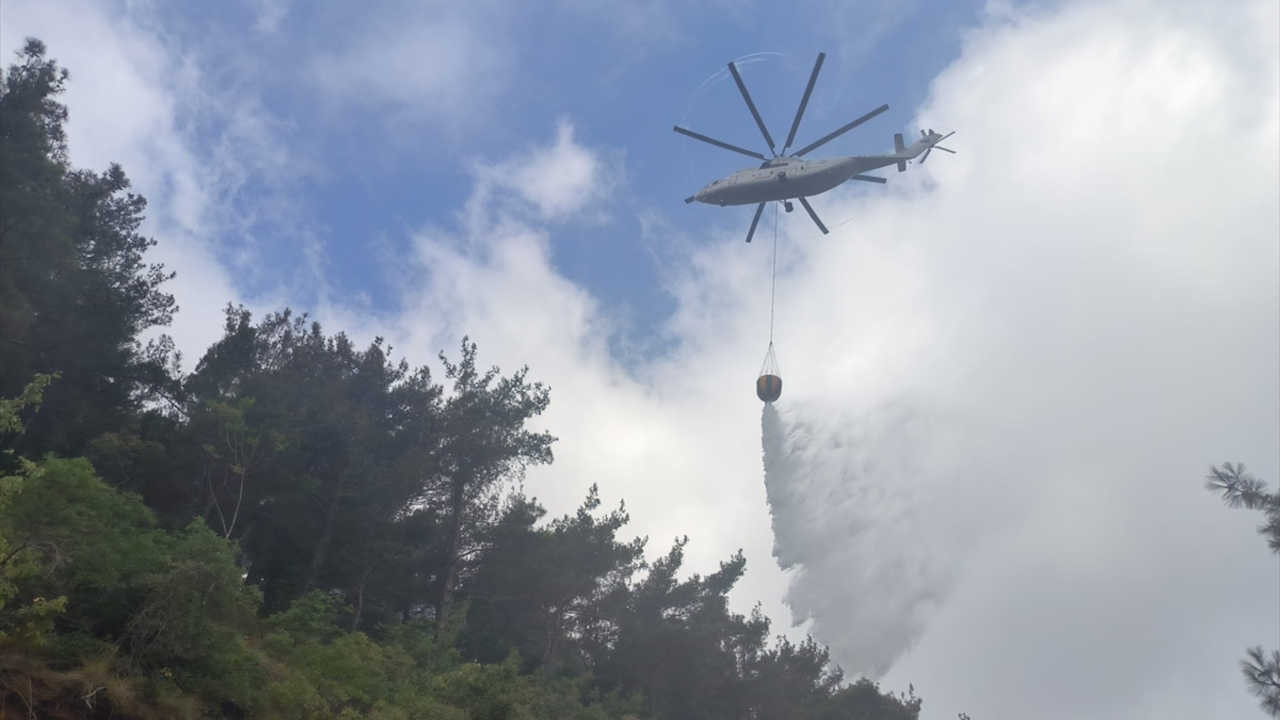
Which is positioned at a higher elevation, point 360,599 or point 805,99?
point 805,99

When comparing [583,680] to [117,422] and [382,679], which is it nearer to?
[382,679]

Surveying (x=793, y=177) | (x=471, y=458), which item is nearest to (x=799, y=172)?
(x=793, y=177)

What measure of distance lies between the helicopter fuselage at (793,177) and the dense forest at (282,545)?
1804 cm

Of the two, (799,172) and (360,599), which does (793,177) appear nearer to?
(799,172)

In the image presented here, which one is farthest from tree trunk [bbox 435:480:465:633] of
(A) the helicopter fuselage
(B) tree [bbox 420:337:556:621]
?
(A) the helicopter fuselage

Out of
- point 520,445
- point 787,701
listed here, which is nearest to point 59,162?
point 520,445

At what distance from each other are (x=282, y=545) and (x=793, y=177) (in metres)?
27.6

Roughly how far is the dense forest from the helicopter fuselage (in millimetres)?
18041

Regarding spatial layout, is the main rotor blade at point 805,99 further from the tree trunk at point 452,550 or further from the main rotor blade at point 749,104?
the tree trunk at point 452,550

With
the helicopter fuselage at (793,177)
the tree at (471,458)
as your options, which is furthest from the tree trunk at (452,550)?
the helicopter fuselage at (793,177)

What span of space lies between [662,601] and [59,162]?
36.2m

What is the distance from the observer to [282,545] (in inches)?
1513

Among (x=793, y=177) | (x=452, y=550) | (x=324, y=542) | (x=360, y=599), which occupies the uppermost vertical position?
(x=793, y=177)

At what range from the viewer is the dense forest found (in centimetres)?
1722
